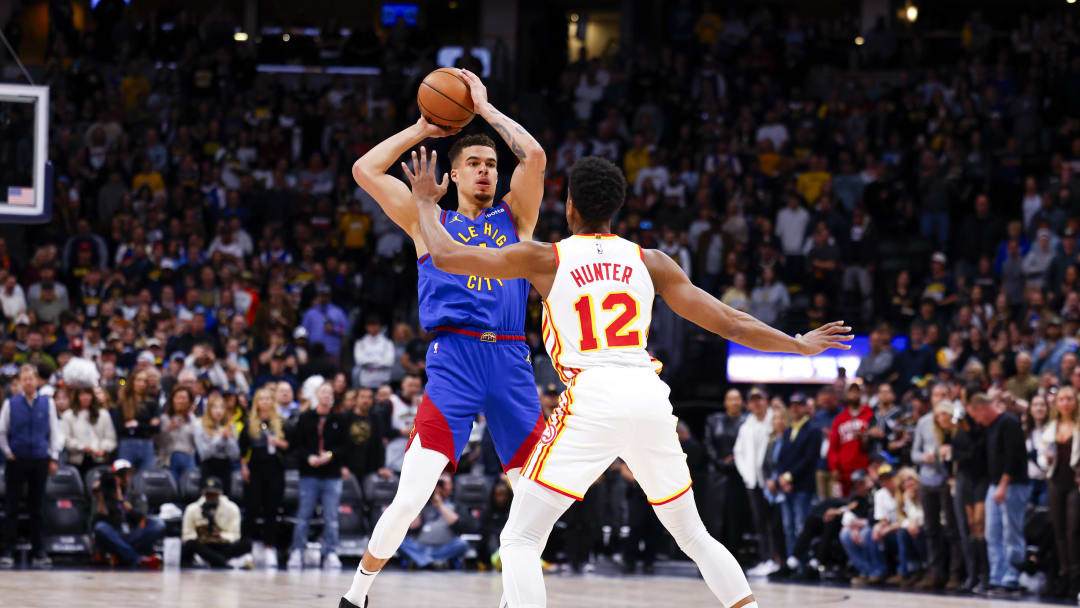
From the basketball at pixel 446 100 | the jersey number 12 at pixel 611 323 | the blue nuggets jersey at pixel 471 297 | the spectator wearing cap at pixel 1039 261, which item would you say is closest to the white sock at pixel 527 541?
the jersey number 12 at pixel 611 323

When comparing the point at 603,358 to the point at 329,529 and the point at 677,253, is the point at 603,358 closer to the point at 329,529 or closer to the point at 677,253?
the point at 329,529

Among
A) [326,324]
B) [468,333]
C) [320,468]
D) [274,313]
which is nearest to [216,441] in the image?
[320,468]

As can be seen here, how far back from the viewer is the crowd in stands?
14055 millimetres

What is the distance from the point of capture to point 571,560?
578 inches

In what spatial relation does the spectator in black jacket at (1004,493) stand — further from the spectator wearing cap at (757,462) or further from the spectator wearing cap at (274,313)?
the spectator wearing cap at (274,313)

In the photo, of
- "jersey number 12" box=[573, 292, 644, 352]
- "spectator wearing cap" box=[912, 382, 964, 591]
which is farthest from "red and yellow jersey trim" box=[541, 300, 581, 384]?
"spectator wearing cap" box=[912, 382, 964, 591]

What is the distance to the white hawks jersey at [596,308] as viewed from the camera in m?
5.88

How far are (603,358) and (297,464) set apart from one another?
9.43 metres

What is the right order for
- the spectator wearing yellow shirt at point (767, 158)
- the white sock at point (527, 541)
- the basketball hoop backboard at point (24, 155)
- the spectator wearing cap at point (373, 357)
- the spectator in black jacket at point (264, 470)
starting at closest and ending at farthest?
the white sock at point (527, 541) < the basketball hoop backboard at point (24, 155) < the spectator in black jacket at point (264, 470) < the spectator wearing cap at point (373, 357) < the spectator wearing yellow shirt at point (767, 158)

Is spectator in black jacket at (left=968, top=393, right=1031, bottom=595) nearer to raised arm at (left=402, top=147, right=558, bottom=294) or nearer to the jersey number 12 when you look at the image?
the jersey number 12

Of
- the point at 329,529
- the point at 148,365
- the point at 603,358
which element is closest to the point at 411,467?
the point at 603,358

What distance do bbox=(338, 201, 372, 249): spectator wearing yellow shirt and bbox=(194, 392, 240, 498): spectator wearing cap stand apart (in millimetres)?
6239

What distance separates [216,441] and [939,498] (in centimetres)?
762

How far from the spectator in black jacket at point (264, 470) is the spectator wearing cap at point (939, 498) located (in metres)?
6.79
